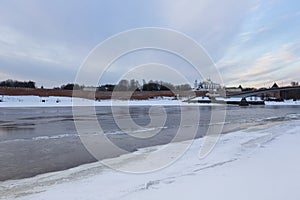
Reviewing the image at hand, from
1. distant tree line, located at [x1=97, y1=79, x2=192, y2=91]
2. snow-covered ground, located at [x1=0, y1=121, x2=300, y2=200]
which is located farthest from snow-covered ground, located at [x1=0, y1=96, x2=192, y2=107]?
snow-covered ground, located at [x1=0, y1=121, x2=300, y2=200]

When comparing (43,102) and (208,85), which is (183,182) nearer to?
(43,102)

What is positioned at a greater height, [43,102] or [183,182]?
[43,102]

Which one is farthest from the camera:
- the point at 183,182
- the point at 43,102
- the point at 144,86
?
the point at 144,86

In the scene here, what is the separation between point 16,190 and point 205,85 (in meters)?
124

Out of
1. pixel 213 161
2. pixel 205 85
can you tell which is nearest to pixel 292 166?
pixel 213 161

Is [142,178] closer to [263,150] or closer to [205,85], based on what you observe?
[263,150]

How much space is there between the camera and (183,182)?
5516 millimetres

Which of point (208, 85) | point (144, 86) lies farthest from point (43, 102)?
point (208, 85)

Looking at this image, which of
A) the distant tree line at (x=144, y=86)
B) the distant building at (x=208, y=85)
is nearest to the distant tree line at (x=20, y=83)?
the distant tree line at (x=144, y=86)

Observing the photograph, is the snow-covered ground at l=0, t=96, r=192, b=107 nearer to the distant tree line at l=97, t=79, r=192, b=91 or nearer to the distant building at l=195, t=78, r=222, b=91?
the distant tree line at l=97, t=79, r=192, b=91

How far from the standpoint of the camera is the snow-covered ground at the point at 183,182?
4.81 meters

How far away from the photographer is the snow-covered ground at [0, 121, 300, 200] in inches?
189

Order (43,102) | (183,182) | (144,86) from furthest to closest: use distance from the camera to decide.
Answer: (144,86) < (43,102) < (183,182)

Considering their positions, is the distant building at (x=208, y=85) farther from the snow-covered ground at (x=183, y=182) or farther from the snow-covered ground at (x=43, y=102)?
the snow-covered ground at (x=183, y=182)
